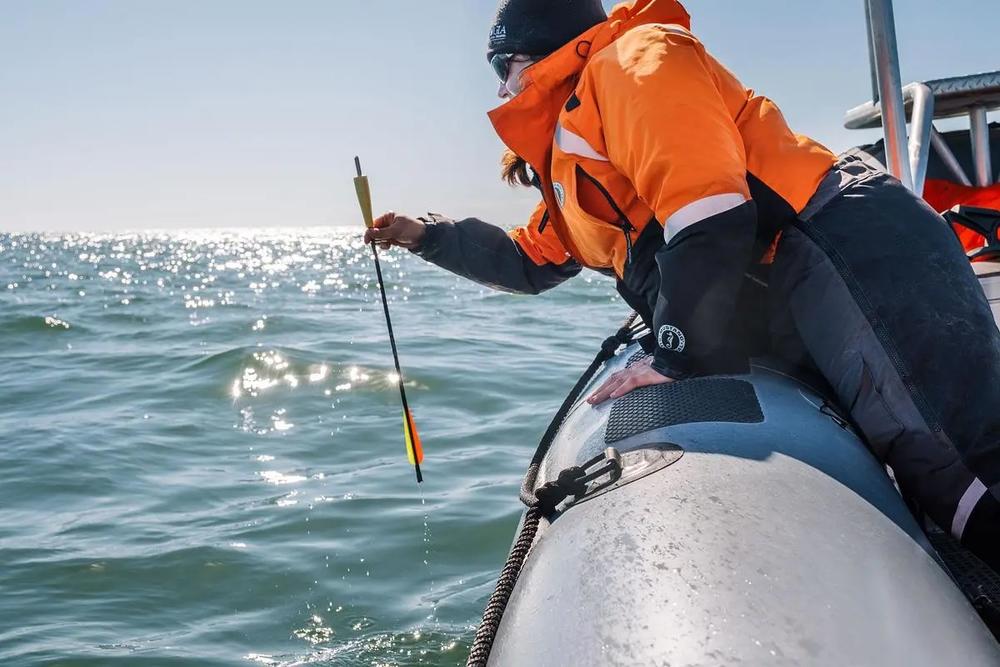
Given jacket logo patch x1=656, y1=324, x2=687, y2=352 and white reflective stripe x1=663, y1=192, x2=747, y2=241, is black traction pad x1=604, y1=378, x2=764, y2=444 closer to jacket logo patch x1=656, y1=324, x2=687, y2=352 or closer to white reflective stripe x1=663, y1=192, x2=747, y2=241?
jacket logo patch x1=656, y1=324, x2=687, y2=352

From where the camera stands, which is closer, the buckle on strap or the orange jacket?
the buckle on strap

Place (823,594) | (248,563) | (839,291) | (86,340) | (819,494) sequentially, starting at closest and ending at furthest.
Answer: (823,594) < (819,494) < (839,291) < (248,563) < (86,340)

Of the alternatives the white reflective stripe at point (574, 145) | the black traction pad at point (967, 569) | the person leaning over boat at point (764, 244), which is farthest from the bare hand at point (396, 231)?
the black traction pad at point (967, 569)

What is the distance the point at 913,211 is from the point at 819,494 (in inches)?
27.7

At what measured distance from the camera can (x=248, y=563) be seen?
3672 mm

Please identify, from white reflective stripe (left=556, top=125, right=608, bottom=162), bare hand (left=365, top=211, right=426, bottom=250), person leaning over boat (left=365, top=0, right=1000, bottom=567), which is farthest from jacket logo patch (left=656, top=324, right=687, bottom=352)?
bare hand (left=365, top=211, right=426, bottom=250)

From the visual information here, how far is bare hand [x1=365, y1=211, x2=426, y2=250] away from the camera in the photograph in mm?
3053

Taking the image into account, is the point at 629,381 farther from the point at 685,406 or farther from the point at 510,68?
the point at 510,68

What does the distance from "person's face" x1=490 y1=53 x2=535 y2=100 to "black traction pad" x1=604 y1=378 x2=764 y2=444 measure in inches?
33.0

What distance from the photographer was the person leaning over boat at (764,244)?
1.84 metres

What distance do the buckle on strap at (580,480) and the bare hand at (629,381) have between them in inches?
13.2

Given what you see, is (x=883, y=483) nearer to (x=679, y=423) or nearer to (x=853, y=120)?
(x=679, y=423)

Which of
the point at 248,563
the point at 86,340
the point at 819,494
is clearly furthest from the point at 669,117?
the point at 86,340

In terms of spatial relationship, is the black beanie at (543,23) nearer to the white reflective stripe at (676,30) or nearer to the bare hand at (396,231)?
the white reflective stripe at (676,30)
